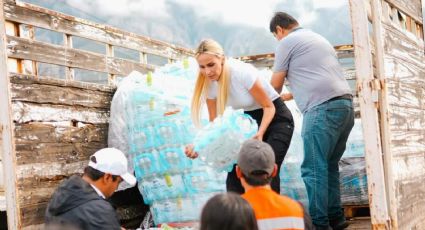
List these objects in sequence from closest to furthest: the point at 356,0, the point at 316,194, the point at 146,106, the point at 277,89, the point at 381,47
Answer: the point at 356,0, the point at 381,47, the point at 316,194, the point at 277,89, the point at 146,106

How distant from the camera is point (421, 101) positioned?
5.48 meters

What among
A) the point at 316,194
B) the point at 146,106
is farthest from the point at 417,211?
the point at 146,106

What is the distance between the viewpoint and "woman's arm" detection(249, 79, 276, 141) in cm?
429

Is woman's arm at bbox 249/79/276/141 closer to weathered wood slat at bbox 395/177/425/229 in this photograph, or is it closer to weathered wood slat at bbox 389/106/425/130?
weathered wood slat at bbox 389/106/425/130

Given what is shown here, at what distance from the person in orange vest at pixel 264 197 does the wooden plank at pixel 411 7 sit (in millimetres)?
2182

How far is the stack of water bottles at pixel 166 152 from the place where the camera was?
556 centimetres

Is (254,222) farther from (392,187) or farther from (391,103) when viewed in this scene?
(391,103)

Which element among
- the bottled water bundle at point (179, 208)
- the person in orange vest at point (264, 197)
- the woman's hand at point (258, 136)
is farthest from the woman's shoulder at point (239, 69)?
the bottled water bundle at point (179, 208)

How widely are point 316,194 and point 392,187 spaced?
72 centimetres

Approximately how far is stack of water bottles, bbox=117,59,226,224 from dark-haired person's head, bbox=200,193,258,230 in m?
3.14

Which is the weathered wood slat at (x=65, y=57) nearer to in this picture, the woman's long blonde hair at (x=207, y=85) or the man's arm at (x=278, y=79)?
the woman's long blonde hair at (x=207, y=85)

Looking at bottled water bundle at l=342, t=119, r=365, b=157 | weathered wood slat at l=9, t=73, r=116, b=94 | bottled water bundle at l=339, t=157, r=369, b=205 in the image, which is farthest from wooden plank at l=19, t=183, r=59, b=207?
bottled water bundle at l=342, t=119, r=365, b=157

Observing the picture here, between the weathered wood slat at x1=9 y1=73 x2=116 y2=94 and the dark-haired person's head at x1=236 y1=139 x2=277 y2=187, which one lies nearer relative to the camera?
the dark-haired person's head at x1=236 y1=139 x2=277 y2=187

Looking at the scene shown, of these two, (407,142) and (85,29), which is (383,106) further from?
(85,29)
